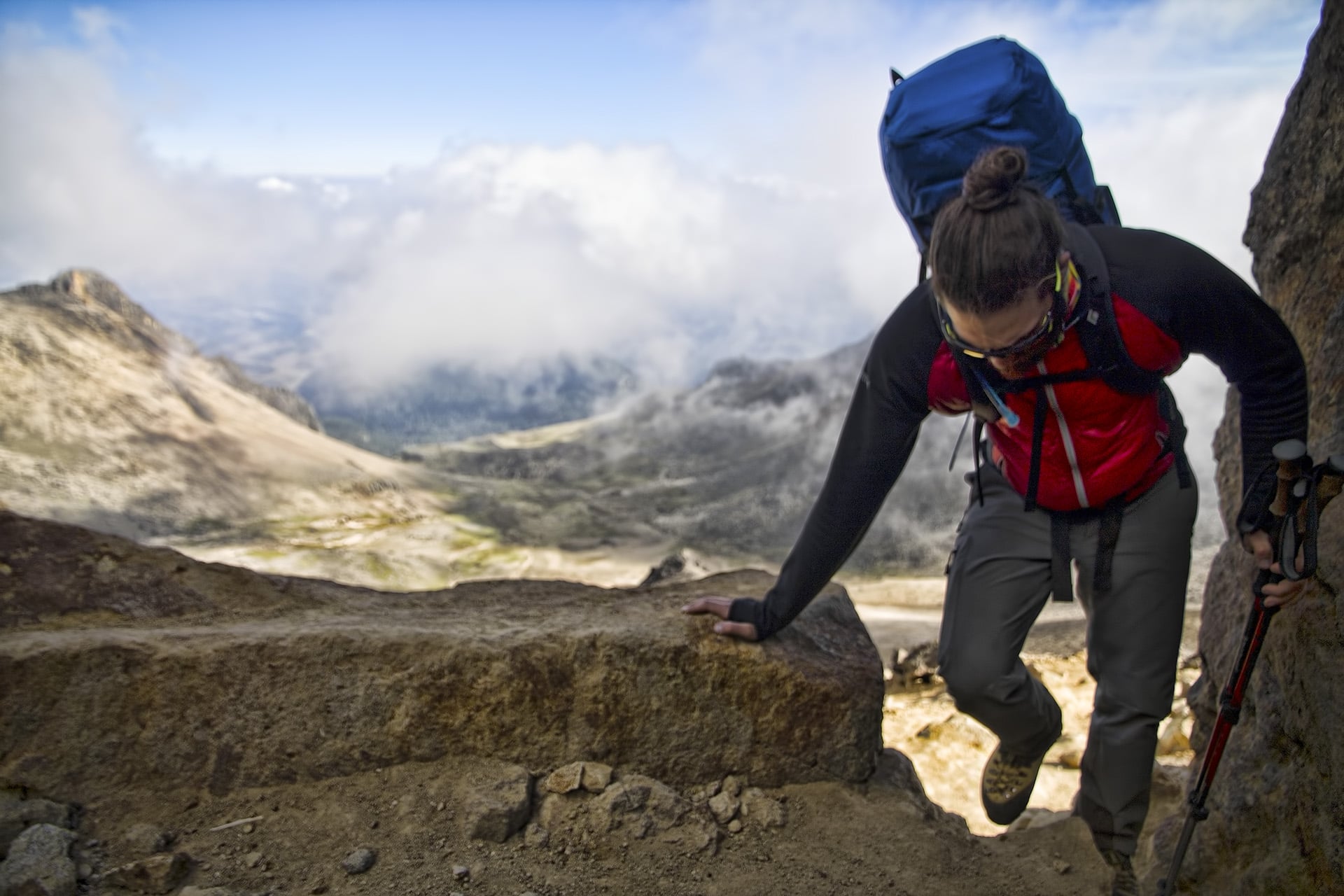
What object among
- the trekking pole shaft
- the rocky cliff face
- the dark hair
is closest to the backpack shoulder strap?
the dark hair

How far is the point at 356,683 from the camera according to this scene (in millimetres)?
4828

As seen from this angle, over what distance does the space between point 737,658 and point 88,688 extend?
3.53 meters

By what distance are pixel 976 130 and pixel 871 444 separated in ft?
5.06

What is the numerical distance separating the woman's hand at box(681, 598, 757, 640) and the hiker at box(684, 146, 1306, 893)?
204 millimetres

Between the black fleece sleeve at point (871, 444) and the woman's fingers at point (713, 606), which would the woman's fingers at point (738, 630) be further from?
the black fleece sleeve at point (871, 444)

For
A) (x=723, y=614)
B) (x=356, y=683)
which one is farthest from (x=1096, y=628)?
(x=356, y=683)

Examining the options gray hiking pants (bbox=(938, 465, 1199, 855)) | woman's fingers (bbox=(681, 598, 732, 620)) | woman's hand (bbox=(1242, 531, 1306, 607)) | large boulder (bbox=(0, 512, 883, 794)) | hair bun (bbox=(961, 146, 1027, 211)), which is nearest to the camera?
hair bun (bbox=(961, 146, 1027, 211))

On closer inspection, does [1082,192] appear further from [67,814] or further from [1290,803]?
[67,814]

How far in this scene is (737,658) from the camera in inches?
208

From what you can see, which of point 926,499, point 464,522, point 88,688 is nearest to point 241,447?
point 464,522

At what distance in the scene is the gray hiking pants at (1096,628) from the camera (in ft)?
14.0

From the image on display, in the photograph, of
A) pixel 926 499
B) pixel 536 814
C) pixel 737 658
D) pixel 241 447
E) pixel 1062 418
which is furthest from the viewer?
pixel 926 499

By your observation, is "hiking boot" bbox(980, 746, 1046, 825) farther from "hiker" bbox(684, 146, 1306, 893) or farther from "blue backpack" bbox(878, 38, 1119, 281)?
"blue backpack" bbox(878, 38, 1119, 281)

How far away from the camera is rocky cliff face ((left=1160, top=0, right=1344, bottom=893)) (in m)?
3.95
